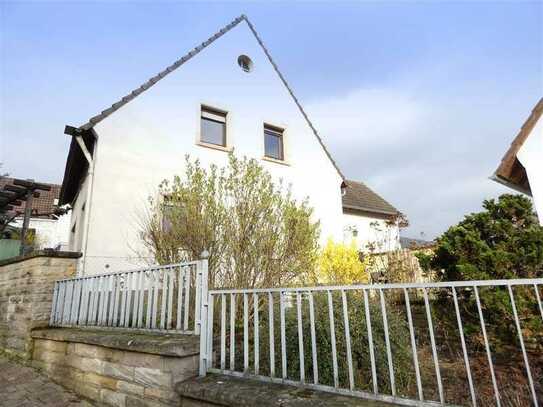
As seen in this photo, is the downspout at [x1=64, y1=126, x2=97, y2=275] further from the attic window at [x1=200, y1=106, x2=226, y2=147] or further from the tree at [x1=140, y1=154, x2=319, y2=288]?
the attic window at [x1=200, y1=106, x2=226, y2=147]

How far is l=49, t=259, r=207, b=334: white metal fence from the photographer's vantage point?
11.8 feet

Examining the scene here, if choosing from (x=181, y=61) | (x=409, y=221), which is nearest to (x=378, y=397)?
(x=181, y=61)

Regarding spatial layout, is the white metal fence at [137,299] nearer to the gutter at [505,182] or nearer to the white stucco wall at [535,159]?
the white stucco wall at [535,159]

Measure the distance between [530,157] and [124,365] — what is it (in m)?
8.90

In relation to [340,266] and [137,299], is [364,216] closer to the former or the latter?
[340,266]

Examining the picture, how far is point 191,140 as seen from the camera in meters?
9.43

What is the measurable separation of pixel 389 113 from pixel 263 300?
8.11 meters

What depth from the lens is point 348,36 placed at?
322 inches

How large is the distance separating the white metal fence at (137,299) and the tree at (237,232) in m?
1.05

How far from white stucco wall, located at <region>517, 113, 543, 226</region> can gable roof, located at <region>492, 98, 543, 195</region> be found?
10 centimetres

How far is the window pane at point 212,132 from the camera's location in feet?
32.8

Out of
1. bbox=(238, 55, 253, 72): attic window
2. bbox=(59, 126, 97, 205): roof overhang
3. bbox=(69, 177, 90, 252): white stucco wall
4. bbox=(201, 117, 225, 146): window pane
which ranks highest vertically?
bbox=(238, 55, 253, 72): attic window

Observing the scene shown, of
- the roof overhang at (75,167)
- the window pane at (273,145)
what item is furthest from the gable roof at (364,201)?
the roof overhang at (75,167)

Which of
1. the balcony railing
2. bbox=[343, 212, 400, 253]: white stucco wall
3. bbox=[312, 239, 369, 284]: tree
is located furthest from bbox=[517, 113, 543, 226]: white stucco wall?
the balcony railing
